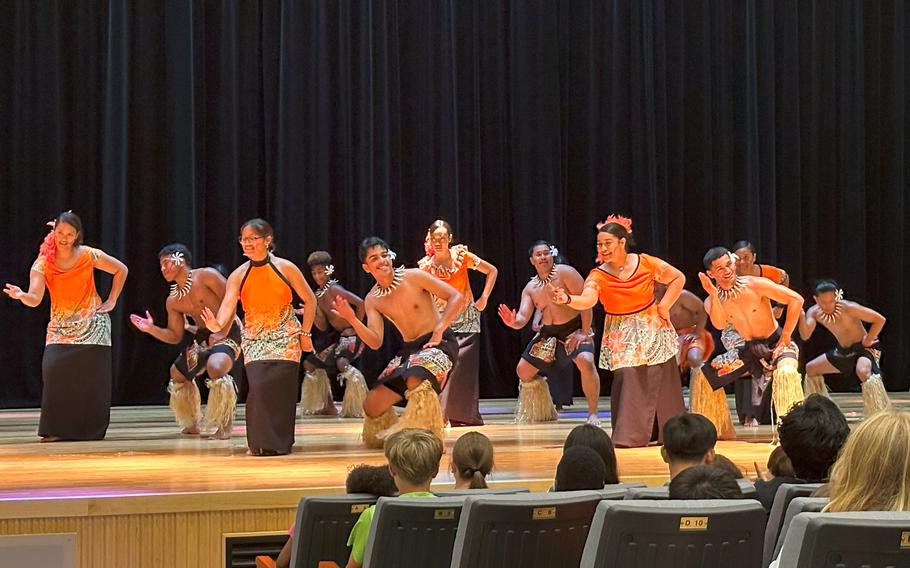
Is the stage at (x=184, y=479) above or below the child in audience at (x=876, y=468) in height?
below

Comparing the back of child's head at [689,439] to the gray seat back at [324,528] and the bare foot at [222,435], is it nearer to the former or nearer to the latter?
the gray seat back at [324,528]

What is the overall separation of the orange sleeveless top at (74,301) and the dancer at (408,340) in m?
1.72

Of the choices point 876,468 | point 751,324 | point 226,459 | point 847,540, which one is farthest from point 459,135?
point 847,540

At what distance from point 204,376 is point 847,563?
8.60m

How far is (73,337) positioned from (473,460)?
463cm

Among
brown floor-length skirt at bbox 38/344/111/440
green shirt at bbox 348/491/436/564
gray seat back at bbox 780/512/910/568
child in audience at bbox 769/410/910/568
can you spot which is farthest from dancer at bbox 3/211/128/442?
gray seat back at bbox 780/512/910/568

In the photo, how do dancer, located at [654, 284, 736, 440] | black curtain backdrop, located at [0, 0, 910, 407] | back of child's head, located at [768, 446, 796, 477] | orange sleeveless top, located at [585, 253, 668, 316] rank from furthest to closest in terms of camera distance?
black curtain backdrop, located at [0, 0, 910, 407], dancer, located at [654, 284, 736, 440], orange sleeveless top, located at [585, 253, 668, 316], back of child's head, located at [768, 446, 796, 477]

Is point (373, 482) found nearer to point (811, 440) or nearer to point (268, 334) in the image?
point (811, 440)

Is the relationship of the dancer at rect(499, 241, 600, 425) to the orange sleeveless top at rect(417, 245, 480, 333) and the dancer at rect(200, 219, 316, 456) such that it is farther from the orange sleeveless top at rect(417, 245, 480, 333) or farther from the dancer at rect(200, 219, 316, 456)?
the dancer at rect(200, 219, 316, 456)

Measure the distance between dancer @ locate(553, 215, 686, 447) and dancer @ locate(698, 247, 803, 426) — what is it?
341 millimetres

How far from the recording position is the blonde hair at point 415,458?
3.37m

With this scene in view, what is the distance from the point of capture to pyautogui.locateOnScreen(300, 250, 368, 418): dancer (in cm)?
930

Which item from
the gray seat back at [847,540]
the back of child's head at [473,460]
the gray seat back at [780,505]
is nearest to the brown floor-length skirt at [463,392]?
the back of child's head at [473,460]

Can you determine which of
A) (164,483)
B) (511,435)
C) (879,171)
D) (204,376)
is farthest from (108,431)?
(879,171)
